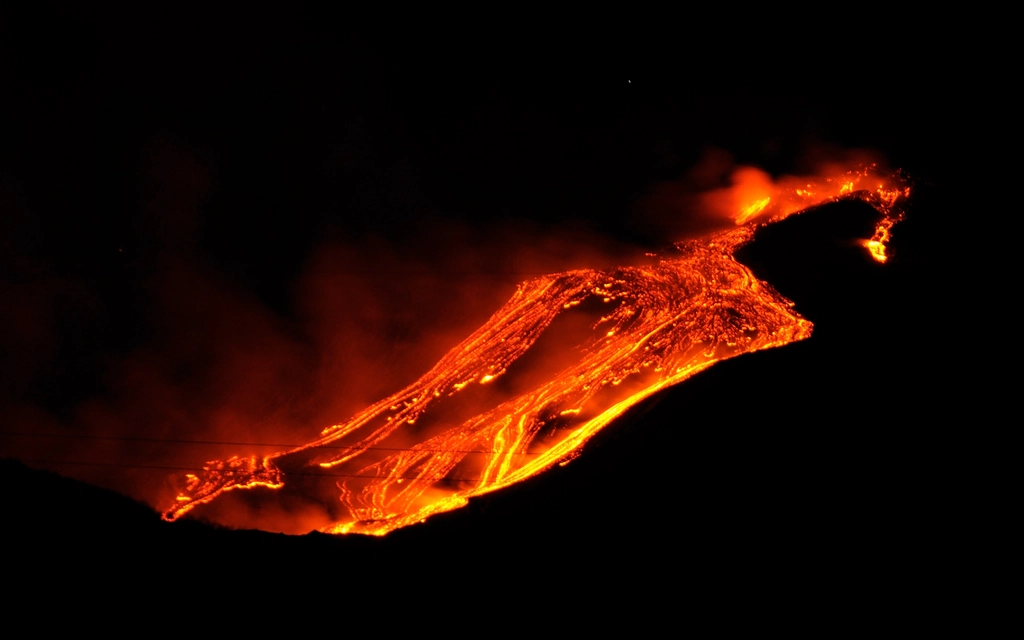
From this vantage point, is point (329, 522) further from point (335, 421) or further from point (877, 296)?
point (877, 296)

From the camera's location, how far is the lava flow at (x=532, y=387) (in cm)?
729

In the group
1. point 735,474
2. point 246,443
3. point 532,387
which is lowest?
point 735,474

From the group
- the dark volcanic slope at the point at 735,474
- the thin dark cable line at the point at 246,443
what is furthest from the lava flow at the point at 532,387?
the dark volcanic slope at the point at 735,474

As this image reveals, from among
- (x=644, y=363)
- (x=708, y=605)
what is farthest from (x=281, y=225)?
(x=708, y=605)

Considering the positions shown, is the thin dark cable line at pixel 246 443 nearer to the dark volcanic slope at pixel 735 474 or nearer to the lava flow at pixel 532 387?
the lava flow at pixel 532 387

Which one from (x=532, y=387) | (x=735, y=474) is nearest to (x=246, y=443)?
(x=532, y=387)

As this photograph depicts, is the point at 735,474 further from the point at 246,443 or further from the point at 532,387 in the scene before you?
the point at 246,443

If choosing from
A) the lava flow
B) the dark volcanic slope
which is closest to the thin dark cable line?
the lava flow

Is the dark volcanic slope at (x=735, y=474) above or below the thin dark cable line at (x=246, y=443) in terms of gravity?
below

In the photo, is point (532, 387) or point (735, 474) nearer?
point (735, 474)

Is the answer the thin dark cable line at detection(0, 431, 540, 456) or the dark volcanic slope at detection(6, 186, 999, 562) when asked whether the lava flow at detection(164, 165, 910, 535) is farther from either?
the dark volcanic slope at detection(6, 186, 999, 562)

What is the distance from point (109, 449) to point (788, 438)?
A: 795 centimetres

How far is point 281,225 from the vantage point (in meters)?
12.6

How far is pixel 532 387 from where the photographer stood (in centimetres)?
862
